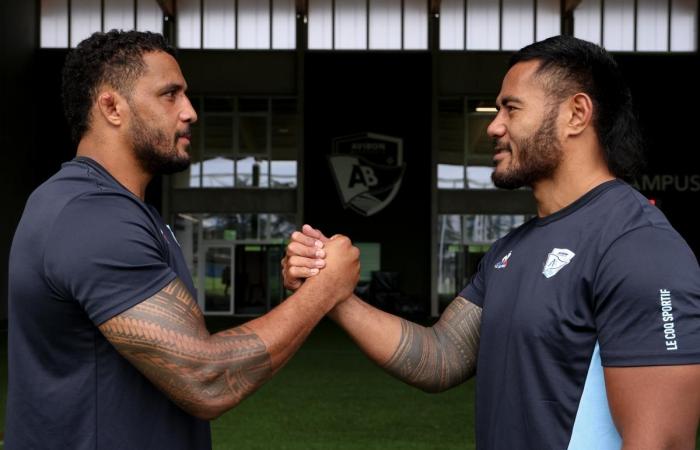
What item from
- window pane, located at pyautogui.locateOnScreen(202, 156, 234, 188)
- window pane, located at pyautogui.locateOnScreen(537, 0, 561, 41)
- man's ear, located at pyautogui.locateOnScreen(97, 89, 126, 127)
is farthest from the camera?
window pane, located at pyautogui.locateOnScreen(537, 0, 561, 41)

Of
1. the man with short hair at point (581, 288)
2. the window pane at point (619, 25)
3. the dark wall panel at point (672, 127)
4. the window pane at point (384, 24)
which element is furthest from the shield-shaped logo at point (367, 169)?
the man with short hair at point (581, 288)

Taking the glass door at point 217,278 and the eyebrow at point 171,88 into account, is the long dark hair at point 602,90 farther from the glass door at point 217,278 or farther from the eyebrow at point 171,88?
the glass door at point 217,278

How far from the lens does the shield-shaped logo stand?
80.4 feet

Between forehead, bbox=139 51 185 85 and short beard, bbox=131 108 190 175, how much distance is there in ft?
0.34

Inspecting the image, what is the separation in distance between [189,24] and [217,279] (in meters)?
7.80

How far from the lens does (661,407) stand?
5.84 ft

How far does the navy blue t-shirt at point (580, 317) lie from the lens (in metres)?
1.81

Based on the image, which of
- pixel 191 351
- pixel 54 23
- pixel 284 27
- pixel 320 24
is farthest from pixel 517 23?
pixel 191 351

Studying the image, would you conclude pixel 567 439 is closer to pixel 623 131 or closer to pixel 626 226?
pixel 626 226

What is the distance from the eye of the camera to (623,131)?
2203mm

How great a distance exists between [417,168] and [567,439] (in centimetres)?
2285

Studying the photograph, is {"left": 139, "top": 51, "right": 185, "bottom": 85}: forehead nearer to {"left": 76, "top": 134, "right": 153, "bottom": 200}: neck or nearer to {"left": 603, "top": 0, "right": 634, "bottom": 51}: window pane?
{"left": 76, "top": 134, "right": 153, "bottom": 200}: neck

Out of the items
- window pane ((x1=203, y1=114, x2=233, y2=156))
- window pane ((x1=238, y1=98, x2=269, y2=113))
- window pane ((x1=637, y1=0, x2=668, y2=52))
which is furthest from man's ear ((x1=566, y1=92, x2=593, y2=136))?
window pane ((x1=637, y1=0, x2=668, y2=52))

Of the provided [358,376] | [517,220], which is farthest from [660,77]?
[358,376]
